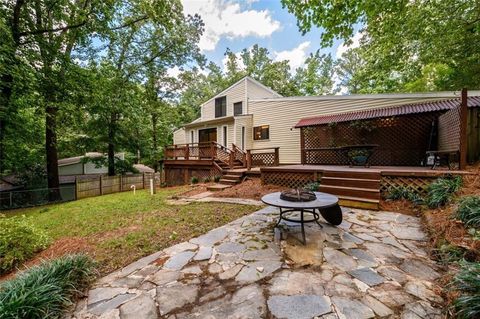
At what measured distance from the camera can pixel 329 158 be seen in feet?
31.1

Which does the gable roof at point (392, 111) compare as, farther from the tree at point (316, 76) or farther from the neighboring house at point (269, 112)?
the tree at point (316, 76)

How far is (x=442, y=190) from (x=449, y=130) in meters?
2.98

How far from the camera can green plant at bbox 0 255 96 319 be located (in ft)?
5.79

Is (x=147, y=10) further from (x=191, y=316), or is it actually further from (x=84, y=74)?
(x=191, y=316)

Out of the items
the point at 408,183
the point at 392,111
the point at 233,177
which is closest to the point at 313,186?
the point at 408,183

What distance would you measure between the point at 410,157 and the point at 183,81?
18.3 meters

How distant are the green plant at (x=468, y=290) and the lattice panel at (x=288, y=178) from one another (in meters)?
5.02

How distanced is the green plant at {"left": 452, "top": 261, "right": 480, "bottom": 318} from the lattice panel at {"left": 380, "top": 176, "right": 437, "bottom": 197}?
3906 mm

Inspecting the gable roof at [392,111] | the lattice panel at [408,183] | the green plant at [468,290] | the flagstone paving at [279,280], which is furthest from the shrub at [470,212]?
the gable roof at [392,111]

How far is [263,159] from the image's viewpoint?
11172mm

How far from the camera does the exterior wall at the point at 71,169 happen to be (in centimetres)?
1804

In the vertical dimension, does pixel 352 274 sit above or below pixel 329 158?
below

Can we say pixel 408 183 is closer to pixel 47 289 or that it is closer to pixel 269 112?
pixel 47 289

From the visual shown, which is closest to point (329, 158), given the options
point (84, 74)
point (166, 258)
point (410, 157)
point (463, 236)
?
point (410, 157)
